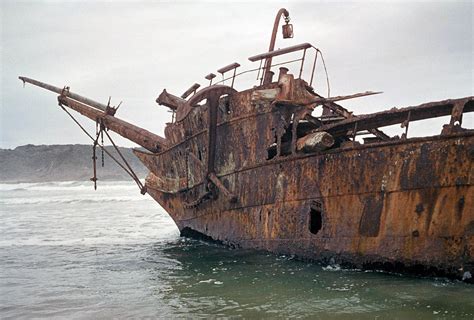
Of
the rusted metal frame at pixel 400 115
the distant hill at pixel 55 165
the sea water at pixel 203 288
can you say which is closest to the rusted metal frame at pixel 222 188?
the sea water at pixel 203 288

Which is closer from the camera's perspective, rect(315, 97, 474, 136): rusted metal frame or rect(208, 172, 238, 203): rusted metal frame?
rect(315, 97, 474, 136): rusted metal frame

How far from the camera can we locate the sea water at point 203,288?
5266 millimetres

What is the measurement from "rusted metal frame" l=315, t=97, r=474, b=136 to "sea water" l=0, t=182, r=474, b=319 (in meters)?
2.17

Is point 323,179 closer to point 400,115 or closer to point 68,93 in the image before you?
point 400,115

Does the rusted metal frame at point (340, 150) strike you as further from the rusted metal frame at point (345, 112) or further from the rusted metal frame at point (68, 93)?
the rusted metal frame at point (68, 93)

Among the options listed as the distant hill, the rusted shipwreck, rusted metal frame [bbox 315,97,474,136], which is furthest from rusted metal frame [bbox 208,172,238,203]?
the distant hill

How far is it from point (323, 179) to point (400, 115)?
147 centimetres

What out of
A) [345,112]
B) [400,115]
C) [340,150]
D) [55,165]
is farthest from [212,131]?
[55,165]

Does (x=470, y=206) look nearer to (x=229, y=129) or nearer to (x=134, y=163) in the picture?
(x=229, y=129)

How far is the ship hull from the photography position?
5.86 metres

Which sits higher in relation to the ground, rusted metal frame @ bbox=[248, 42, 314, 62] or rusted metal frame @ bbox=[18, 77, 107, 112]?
rusted metal frame @ bbox=[18, 77, 107, 112]

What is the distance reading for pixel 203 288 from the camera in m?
6.38

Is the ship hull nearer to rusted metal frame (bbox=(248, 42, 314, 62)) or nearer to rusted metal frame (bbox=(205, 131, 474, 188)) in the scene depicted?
rusted metal frame (bbox=(205, 131, 474, 188))

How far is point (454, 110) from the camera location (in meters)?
5.98
